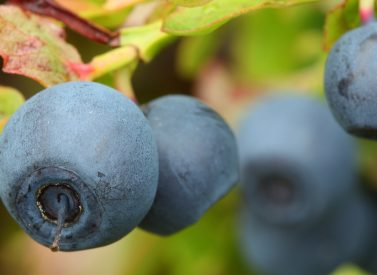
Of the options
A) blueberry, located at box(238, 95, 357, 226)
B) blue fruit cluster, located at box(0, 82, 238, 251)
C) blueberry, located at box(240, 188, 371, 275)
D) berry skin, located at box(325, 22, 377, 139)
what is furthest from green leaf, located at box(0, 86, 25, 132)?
blueberry, located at box(240, 188, 371, 275)

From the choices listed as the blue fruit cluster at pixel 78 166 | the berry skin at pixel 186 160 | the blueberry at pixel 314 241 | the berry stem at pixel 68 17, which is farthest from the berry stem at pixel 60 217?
the blueberry at pixel 314 241

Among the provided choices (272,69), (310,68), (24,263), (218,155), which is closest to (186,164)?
(218,155)

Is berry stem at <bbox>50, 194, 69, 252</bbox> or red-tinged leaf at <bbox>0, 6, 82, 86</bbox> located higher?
red-tinged leaf at <bbox>0, 6, 82, 86</bbox>

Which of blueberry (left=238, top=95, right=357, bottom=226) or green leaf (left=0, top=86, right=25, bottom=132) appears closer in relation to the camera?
green leaf (left=0, top=86, right=25, bottom=132)

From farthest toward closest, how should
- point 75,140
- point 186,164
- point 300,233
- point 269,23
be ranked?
point 269,23, point 300,233, point 186,164, point 75,140

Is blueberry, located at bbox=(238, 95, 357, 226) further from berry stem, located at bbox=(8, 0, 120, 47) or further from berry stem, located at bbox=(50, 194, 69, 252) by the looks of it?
berry stem, located at bbox=(50, 194, 69, 252)

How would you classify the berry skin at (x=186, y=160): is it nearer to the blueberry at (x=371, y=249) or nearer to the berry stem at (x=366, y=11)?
the berry stem at (x=366, y=11)

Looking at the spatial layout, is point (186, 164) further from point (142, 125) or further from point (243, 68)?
point (243, 68)
